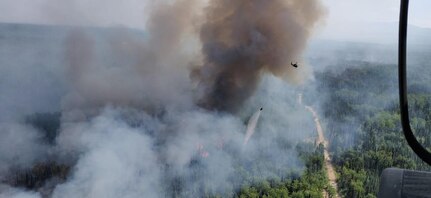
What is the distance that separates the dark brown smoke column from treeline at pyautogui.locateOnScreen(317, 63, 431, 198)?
504cm

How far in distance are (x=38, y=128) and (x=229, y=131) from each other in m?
10.4

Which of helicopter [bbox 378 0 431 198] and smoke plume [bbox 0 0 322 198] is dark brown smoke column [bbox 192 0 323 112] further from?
helicopter [bbox 378 0 431 198]

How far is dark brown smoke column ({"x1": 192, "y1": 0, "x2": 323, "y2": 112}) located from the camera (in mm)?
16719

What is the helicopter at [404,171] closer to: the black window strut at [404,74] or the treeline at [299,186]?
the black window strut at [404,74]

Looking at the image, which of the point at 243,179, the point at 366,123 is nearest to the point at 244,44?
the point at 243,179

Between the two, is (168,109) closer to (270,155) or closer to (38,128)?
(270,155)

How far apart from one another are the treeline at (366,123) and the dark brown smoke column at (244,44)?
5038mm

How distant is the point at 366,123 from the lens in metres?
25.6

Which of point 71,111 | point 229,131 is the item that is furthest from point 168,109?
point 71,111

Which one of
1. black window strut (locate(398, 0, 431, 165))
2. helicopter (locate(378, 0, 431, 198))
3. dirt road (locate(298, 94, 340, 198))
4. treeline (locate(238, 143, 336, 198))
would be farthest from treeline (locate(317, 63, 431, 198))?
black window strut (locate(398, 0, 431, 165))

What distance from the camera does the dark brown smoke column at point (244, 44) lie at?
54.9 ft

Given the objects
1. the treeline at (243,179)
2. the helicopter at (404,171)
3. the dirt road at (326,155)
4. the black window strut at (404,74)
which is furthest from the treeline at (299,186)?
the black window strut at (404,74)

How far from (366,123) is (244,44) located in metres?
12.7

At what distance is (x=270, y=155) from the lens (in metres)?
20.7
